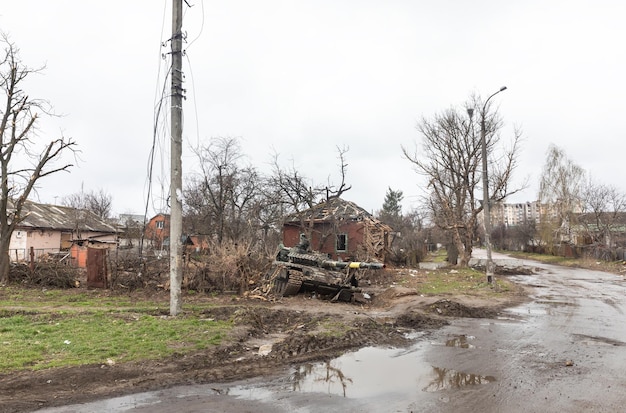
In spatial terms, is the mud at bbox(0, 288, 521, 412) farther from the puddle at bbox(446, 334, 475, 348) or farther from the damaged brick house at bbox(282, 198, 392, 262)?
the damaged brick house at bbox(282, 198, 392, 262)

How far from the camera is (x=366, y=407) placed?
5570 millimetres

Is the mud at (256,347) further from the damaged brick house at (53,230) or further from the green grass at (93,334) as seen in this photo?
the damaged brick house at (53,230)

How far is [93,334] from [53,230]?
98.9 feet

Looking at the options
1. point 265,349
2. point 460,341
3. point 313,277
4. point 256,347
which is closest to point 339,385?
point 265,349

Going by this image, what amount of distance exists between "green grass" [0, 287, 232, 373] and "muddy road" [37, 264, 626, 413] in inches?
81.8

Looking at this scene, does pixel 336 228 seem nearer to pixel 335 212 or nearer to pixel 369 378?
pixel 335 212

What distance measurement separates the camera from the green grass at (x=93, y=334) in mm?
7422

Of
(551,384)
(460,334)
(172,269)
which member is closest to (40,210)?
(172,269)

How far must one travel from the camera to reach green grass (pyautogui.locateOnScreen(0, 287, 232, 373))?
7.42 metres

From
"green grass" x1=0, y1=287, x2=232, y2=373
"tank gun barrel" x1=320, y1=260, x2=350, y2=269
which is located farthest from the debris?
"tank gun barrel" x1=320, y1=260, x2=350, y2=269

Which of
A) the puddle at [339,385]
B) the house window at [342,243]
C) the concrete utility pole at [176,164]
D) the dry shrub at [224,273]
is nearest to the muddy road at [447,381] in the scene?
the puddle at [339,385]

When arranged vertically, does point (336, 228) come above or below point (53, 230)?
below

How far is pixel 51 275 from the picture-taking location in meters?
17.8

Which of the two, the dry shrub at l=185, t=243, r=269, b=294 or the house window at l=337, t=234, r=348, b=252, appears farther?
the house window at l=337, t=234, r=348, b=252
